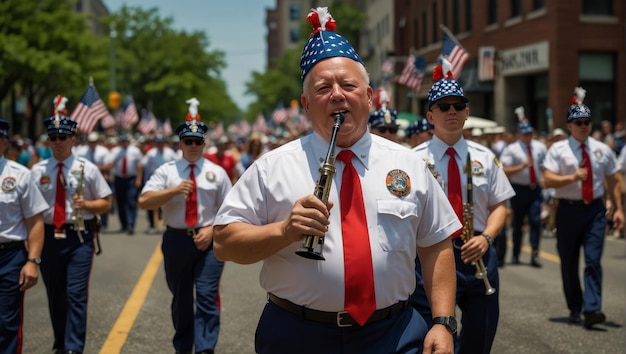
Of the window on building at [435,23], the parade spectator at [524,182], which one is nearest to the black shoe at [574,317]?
the parade spectator at [524,182]

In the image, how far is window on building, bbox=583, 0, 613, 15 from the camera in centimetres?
2667

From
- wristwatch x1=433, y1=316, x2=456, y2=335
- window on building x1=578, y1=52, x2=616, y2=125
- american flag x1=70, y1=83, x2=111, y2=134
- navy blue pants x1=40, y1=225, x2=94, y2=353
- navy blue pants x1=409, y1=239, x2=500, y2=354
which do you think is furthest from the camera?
window on building x1=578, y1=52, x2=616, y2=125

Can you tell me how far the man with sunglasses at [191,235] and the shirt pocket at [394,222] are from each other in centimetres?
423

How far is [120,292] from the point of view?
11141mm

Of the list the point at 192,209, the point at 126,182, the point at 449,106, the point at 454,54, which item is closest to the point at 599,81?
the point at 454,54

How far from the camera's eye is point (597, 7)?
87.6 feet

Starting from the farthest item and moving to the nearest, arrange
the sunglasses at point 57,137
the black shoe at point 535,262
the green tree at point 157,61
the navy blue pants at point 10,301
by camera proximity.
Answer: the green tree at point 157,61
the black shoe at point 535,262
the sunglasses at point 57,137
the navy blue pants at point 10,301

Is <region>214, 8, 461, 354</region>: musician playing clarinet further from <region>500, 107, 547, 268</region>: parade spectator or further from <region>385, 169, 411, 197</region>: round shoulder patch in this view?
<region>500, 107, 547, 268</region>: parade spectator

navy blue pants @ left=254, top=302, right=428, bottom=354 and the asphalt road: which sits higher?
navy blue pants @ left=254, top=302, right=428, bottom=354

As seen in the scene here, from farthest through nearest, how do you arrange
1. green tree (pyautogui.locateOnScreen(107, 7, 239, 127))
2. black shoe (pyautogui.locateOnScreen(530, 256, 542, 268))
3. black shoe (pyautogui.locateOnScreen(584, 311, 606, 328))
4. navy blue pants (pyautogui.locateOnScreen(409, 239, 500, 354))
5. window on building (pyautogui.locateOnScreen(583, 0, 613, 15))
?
green tree (pyautogui.locateOnScreen(107, 7, 239, 127))
window on building (pyautogui.locateOnScreen(583, 0, 613, 15))
black shoe (pyautogui.locateOnScreen(530, 256, 542, 268))
black shoe (pyautogui.locateOnScreen(584, 311, 606, 328))
navy blue pants (pyautogui.locateOnScreen(409, 239, 500, 354))

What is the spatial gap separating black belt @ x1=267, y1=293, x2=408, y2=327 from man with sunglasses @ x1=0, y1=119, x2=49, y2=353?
3.44 meters

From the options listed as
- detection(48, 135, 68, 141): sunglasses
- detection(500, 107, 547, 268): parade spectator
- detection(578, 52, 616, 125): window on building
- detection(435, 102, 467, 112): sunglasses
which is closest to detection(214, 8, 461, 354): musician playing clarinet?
detection(435, 102, 467, 112): sunglasses

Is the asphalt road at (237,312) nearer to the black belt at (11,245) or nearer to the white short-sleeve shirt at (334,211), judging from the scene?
the black belt at (11,245)

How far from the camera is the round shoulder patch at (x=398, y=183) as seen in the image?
3.58m
